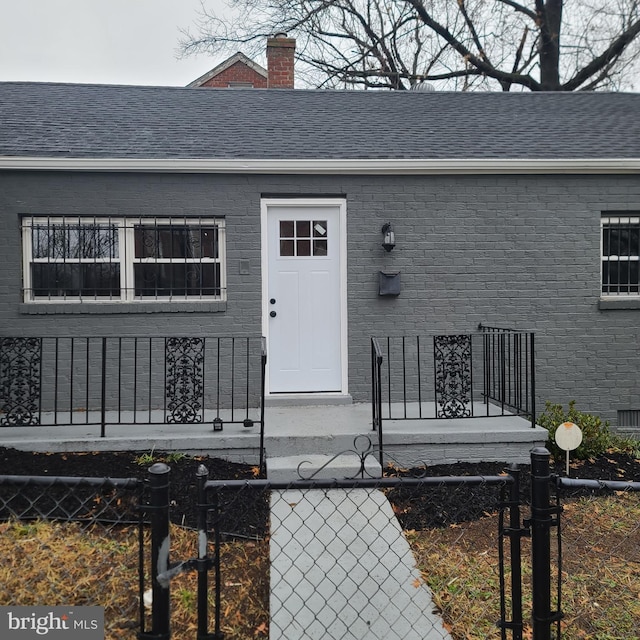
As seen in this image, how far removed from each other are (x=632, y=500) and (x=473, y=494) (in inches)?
53.0

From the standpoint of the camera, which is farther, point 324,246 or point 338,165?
point 324,246

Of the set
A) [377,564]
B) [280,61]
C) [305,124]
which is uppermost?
[280,61]

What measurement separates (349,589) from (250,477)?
6.74 feet

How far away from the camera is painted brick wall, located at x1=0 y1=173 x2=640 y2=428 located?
22.3 ft

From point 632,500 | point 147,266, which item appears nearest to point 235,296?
point 147,266

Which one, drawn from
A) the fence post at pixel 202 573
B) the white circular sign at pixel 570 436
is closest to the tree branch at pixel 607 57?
the white circular sign at pixel 570 436

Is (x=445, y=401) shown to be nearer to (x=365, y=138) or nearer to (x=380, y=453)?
(x=380, y=453)

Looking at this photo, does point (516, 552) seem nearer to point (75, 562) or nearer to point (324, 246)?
point (75, 562)

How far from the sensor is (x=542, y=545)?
84.7 inches

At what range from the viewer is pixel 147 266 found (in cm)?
692

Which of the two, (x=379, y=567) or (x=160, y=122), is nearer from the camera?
(x=379, y=567)

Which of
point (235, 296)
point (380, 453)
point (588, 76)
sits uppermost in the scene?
point (588, 76)

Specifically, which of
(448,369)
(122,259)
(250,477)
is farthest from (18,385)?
(448,369)

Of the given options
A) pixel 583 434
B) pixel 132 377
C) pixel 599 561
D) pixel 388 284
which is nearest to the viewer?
pixel 599 561
